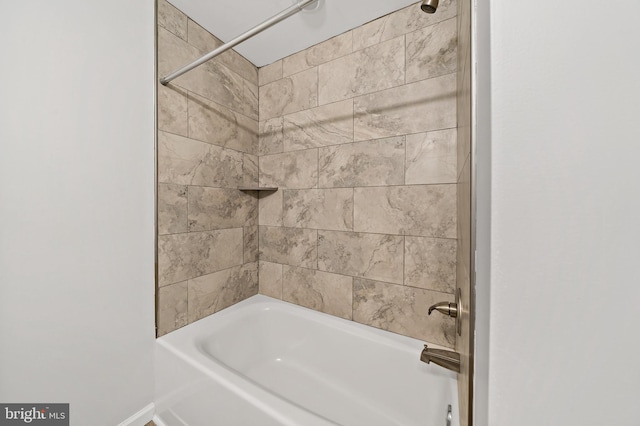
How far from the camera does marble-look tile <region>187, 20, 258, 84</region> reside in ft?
4.24

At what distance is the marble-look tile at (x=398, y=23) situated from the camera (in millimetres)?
1084

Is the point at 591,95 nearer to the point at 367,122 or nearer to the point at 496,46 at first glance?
the point at 496,46

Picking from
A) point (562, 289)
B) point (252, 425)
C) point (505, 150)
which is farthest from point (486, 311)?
point (252, 425)

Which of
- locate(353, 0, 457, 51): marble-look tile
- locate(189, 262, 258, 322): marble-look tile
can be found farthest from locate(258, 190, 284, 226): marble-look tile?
locate(353, 0, 457, 51): marble-look tile

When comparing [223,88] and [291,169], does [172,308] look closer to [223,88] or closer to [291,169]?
[291,169]

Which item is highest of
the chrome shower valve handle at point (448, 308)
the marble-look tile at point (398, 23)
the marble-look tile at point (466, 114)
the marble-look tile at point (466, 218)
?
the marble-look tile at point (398, 23)

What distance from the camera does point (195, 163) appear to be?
128cm

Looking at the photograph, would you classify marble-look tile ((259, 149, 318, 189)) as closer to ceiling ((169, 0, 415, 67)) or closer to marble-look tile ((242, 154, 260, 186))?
marble-look tile ((242, 154, 260, 186))

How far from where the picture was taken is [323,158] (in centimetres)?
144

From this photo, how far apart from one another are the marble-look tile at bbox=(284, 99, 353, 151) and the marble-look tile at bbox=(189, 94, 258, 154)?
27 centimetres

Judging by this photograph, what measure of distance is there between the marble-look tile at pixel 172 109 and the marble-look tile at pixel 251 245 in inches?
28.6

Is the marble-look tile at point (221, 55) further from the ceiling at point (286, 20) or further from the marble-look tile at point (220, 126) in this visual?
the marble-look tile at point (220, 126)

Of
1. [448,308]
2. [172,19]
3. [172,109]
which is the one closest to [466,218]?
[448,308]

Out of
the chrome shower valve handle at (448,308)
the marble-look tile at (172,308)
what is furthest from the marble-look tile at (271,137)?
the chrome shower valve handle at (448,308)
